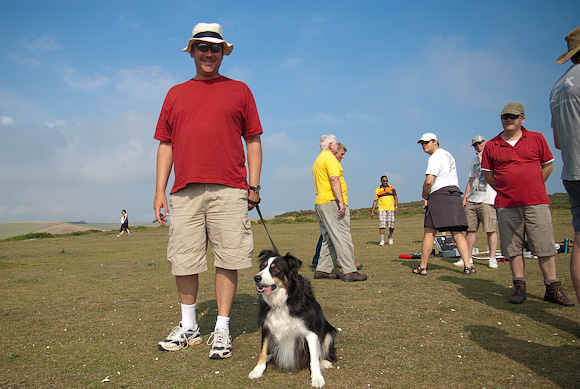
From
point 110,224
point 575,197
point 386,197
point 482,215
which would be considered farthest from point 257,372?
point 110,224

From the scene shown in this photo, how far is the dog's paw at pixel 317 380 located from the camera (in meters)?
3.11

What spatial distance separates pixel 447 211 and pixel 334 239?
6.50 feet

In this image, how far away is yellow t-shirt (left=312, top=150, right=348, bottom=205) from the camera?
7.51 metres

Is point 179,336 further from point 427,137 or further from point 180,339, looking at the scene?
point 427,137

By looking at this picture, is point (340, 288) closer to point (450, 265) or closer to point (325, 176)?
point (325, 176)

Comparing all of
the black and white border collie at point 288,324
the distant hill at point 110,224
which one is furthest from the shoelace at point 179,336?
the distant hill at point 110,224

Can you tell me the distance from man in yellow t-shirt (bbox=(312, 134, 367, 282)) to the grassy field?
360mm

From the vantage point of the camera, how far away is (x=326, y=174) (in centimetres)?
764

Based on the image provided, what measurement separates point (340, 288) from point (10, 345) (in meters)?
4.46

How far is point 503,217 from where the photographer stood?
554 centimetres

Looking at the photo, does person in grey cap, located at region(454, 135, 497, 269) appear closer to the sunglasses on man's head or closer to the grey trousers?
the grey trousers

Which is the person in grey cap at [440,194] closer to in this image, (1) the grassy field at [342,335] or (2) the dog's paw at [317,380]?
(1) the grassy field at [342,335]

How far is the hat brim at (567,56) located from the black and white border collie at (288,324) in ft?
10.1

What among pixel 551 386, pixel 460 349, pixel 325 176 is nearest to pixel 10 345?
pixel 460 349
